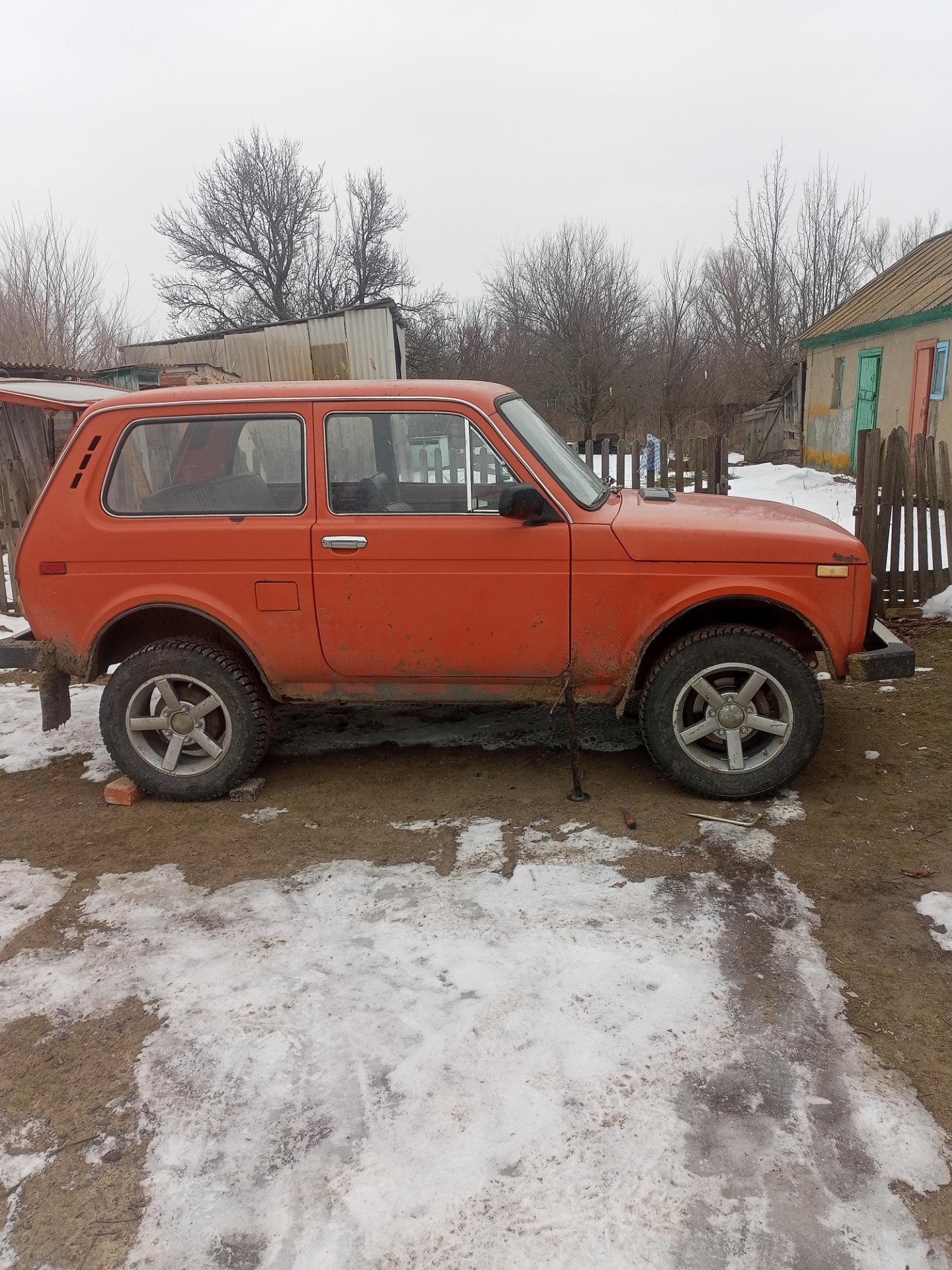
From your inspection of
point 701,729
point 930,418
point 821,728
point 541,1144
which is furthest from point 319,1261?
point 930,418

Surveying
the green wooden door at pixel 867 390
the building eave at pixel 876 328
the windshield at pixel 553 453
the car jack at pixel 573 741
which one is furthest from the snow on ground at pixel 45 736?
the green wooden door at pixel 867 390

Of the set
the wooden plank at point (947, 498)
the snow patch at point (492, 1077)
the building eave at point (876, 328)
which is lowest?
the snow patch at point (492, 1077)

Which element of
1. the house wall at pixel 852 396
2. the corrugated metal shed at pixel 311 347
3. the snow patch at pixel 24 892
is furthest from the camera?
the corrugated metal shed at pixel 311 347

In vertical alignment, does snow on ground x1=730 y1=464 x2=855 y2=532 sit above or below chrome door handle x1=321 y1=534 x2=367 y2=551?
below

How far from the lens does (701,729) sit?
13.4 ft

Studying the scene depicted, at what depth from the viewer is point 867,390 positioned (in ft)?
54.4

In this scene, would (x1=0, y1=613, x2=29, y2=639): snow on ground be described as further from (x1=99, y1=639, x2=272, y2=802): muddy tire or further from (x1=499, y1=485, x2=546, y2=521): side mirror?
(x1=499, y1=485, x2=546, y2=521): side mirror

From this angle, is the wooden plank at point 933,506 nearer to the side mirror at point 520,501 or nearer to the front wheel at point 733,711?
the front wheel at point 733,711

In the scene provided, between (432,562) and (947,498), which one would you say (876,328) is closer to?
(947,498)

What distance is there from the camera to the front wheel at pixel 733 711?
13.1 ft

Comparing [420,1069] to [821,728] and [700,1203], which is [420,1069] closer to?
[700,1203]

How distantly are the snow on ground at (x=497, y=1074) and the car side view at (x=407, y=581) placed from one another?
91 cm

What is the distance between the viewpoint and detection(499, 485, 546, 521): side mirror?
3.82 m

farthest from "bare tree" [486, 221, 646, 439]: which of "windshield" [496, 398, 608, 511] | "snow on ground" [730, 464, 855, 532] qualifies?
"windshield" [496, 398, 608, 511]
